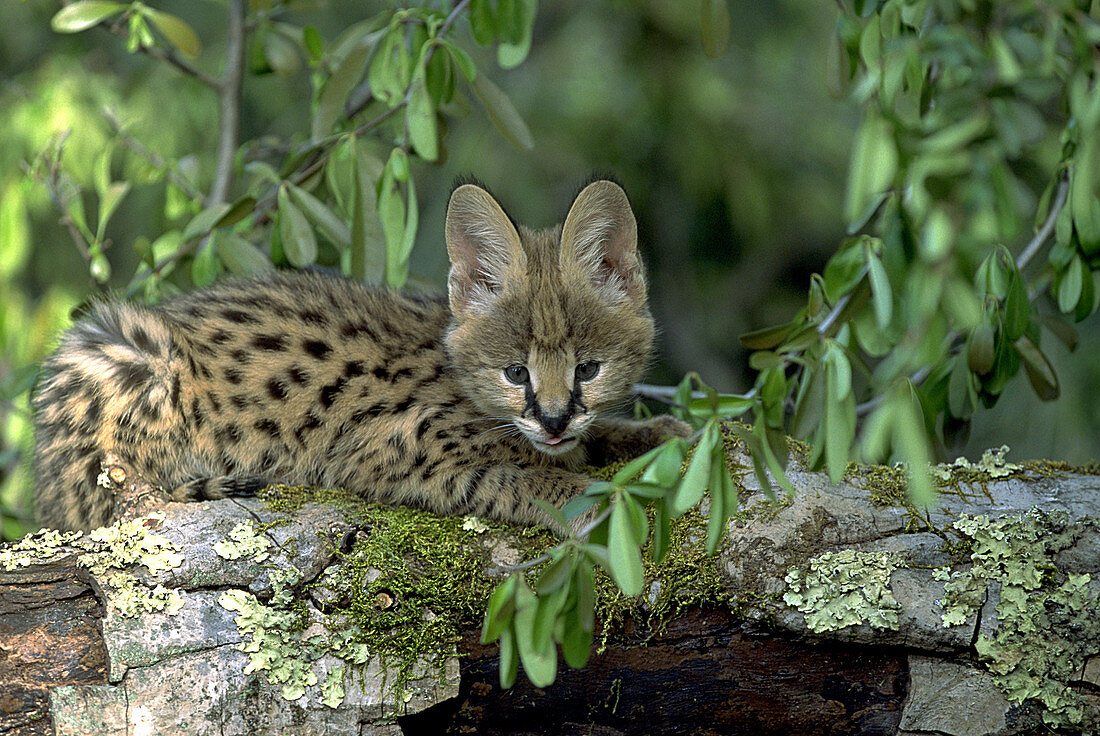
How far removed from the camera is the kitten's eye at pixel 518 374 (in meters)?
3.08

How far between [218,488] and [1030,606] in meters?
2.38

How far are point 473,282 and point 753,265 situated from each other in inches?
148

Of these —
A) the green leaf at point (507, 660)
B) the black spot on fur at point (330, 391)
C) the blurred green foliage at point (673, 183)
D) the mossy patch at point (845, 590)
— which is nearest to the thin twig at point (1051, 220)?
the blurred green foliage at point (673, 183)

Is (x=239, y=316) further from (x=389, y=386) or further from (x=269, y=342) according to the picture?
(x=389, y=386)

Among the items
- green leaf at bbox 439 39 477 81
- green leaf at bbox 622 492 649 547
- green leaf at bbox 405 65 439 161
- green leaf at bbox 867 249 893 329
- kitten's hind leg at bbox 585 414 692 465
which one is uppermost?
green leaf at bbox 439 39 477 81

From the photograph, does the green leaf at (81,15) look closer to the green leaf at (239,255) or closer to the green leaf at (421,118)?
the green leaf at (239,255)

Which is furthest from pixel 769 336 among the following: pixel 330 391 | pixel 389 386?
pixel 330 391

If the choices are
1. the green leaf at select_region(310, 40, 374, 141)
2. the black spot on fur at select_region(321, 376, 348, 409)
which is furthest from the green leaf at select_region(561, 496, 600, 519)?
the green leaf at select_region(310, 40, 374, 141)

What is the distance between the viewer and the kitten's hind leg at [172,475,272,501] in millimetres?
2959

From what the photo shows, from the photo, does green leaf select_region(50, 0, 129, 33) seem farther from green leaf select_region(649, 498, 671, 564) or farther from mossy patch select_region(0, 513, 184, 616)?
green leaf select_region(649, 498, 671, 564)

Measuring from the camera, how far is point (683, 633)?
2.53 metres

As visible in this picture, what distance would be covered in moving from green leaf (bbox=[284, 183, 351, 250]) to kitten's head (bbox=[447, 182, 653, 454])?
0.53 m

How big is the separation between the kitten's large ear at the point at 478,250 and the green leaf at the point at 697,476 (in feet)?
4.97

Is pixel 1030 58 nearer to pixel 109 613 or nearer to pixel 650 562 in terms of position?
pixel 650 562
